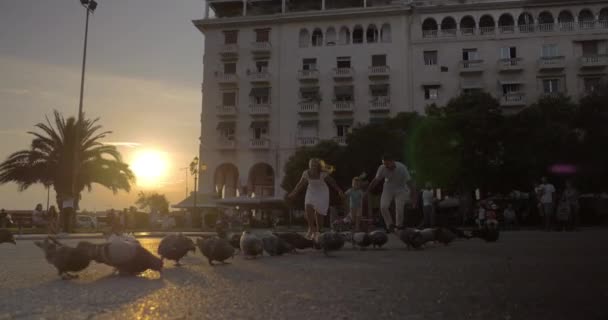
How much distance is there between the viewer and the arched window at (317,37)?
47625 mm

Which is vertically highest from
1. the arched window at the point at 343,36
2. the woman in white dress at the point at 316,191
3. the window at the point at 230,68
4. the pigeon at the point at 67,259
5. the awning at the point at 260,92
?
the arched window at the point at 343,36

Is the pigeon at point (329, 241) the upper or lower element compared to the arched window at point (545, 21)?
lower

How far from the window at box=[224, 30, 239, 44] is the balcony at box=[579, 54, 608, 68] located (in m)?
29.5

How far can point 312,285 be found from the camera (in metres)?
3.98

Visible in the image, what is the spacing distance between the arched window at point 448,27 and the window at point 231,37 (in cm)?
1856

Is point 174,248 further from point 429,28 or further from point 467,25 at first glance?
point 467,25

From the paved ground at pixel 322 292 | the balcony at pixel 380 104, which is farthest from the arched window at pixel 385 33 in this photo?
the paved ground at pixel 322 292

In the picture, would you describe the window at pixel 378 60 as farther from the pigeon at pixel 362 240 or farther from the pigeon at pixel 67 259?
the pigeon at pixel 67 259

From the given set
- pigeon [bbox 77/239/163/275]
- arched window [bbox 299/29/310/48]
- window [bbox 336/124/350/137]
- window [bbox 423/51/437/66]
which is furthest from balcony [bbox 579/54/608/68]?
pigeon [bbox 77/239/163/275]

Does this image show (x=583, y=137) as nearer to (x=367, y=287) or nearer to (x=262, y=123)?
(x=262, y=123)

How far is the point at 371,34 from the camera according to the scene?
1868 inches

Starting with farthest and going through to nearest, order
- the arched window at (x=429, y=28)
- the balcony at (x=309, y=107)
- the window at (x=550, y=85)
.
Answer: the arched window at (x=429, y=28) → the balcony at (x=309, y=107) → the window at (x=550, y=85)

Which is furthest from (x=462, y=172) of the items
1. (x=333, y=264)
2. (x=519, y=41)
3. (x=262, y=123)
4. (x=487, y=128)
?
(x=333, y=264)

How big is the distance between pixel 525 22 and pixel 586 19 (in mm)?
4802
